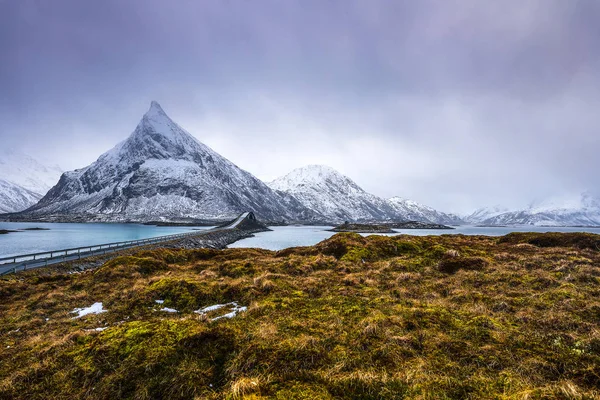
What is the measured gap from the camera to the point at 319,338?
582 cm

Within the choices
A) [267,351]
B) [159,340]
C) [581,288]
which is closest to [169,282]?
[159,340]

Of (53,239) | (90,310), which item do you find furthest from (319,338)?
(53,239)

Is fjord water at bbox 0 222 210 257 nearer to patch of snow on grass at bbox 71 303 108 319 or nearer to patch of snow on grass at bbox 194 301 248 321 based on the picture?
patch of snow on grass at bbox 71 303 108 319

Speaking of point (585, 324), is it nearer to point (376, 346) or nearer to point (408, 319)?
point (408, 319)

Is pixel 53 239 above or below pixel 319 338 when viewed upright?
below

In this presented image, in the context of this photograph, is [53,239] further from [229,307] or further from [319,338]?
[319,338]

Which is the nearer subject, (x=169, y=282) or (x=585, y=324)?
(x=585, y=324)

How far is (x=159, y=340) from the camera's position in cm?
514

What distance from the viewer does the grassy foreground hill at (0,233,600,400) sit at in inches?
164

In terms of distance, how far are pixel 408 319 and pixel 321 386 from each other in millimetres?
3787

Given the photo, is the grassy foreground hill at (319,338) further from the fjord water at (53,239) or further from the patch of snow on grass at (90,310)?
the fjord water at (53,239)

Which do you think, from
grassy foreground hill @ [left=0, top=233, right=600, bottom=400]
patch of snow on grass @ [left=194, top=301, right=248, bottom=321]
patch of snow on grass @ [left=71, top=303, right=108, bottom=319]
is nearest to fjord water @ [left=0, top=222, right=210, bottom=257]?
patch of snow on grass @ [left=71, top=303, right=108, bottom=319]

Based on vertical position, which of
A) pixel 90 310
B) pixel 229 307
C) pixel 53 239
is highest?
pixel 229 307

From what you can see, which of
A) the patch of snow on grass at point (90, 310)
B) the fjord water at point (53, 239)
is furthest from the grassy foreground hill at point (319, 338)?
the fjord water at point (53, 239)
